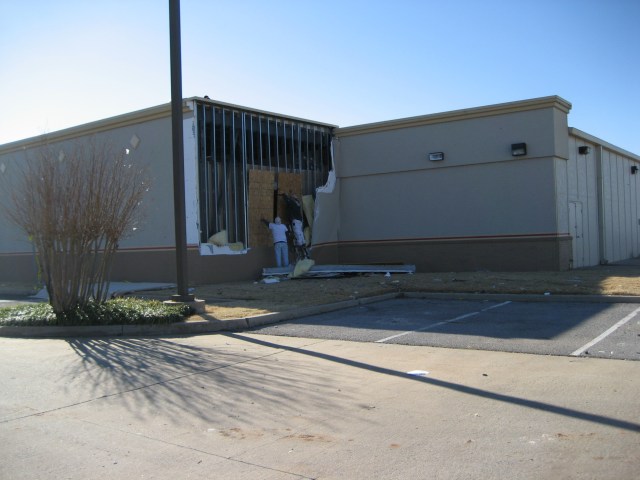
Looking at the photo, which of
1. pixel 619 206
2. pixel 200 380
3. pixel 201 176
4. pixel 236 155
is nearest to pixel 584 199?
pixel 619 206

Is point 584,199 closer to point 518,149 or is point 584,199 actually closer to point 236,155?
point 518,149

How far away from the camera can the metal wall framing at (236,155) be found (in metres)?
18.0

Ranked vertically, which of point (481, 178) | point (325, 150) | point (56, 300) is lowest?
point (56, 300)

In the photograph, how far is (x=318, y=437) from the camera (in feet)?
17.0

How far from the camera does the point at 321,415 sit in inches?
228

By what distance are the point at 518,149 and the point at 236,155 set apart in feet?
28.8

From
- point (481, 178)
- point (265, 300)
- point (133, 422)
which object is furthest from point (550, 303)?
point (133, 422)

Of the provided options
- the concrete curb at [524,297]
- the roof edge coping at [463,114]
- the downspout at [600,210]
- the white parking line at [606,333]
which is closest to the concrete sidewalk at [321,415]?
the white parking line at [606,333]

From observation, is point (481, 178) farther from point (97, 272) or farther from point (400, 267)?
point (97, 272)

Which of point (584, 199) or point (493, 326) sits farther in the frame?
point (584, 199)

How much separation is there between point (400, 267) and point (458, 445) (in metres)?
14.5

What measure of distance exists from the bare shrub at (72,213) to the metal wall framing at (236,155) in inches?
242

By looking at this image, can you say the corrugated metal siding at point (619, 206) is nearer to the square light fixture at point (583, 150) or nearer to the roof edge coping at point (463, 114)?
the square light fixture at point (583, 150)

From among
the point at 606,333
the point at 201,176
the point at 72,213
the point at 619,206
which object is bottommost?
the point at 606,333
